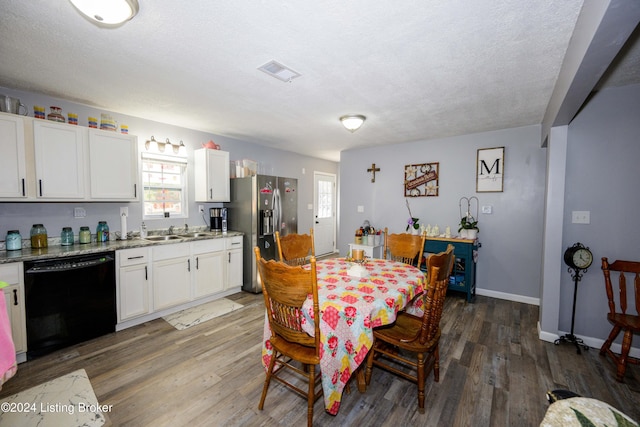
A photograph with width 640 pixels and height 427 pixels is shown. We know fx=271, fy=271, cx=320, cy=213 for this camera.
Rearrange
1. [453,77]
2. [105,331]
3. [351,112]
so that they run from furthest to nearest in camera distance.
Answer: [351,112] → [105,331] → [453,77]

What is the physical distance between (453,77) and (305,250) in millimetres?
2133

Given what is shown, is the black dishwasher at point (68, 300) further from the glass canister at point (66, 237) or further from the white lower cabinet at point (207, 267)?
the white lower cabinet at point (207, 267)

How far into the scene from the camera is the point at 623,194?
8.19 ft

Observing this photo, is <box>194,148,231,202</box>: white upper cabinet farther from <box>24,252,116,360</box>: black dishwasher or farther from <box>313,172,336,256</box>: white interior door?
<box>313,172,336,256</box>: white interior door

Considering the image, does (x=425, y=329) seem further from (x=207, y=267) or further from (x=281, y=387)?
(x=207, y=267)

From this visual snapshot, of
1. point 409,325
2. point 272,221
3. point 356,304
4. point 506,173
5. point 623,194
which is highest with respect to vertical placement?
point 506,173

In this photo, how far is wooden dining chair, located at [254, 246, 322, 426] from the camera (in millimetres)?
1509

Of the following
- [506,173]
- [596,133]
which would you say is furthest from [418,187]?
[596,133]

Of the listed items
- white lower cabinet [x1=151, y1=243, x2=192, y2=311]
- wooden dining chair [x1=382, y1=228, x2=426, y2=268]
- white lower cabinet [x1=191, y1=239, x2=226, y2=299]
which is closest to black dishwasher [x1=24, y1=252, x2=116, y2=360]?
white lower cabinet [x1=151, y1=243, x2=192, y2=311]

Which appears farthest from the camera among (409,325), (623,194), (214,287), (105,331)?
(214,287)

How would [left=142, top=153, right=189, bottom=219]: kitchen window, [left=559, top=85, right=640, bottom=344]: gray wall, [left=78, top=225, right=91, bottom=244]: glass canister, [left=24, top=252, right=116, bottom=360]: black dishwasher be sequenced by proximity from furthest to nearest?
[left=142, top=153, right=189, bottom=219]: kitchen window < [left=78, top=225, right=91, bottom=244]: glass canister < [left=559, top=85, right=640, bottom=344]: gray wall < [left=24, top=252, right=116, bottom=360]: black dishwasher

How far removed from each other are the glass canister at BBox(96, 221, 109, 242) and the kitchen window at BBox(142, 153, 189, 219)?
499mm

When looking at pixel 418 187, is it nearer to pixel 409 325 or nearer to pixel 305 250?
pixel 305 250

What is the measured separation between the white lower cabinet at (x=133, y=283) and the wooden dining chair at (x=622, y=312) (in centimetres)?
442
